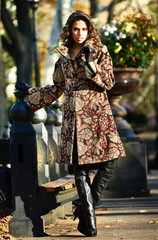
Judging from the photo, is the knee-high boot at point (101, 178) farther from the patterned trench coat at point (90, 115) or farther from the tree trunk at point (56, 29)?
the tree trunk at point (56, 29)

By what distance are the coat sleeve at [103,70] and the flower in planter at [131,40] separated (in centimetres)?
231

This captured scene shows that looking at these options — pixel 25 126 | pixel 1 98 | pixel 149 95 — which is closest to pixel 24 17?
pixel 1 98

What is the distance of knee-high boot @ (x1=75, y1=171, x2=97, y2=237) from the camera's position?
4.48 metres

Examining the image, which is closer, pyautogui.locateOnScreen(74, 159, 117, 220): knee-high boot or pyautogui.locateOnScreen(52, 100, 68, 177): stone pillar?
pyautogui.locateOnScreen(74, 159, 117, 220): knee-high boot

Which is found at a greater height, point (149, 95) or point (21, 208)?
point (149, 95)

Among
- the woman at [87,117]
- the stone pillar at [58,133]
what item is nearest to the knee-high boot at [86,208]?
the woman at [87,117]

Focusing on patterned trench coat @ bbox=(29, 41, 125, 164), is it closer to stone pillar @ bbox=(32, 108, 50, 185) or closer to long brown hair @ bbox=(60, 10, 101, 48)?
long brown hair @ bbox=(60, 10, 101, 48)

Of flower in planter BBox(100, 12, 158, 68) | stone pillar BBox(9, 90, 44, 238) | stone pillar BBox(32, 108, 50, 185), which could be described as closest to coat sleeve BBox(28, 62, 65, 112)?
stone pillar BBox(9, 90, 44, 238)

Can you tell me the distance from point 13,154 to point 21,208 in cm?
48

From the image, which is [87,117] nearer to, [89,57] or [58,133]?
[89,57]

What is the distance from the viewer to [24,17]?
617 inches

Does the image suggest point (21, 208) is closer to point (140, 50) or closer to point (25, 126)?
point (25, 126)

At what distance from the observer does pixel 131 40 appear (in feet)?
23.3

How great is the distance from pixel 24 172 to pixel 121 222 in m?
1.17
